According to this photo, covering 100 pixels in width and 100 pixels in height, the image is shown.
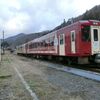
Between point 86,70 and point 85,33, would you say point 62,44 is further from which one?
point 86,70

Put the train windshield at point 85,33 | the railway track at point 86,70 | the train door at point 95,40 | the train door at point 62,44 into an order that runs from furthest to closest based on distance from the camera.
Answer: the train door at point 62,44
the train door at point 95,40
the train windshield at point 85,33
the railway track at point 86,70

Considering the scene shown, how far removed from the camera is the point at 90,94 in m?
9.95

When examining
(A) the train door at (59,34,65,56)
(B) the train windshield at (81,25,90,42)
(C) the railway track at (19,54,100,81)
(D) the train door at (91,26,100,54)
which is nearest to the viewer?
(C) the railway track at (19,54,100,81)

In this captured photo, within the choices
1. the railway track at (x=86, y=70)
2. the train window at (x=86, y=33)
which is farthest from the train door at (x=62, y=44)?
the train window at (x=86, y=33)

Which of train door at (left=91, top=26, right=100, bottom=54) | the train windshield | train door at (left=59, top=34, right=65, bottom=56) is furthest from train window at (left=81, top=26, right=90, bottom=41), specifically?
train door at (left=59, top=34, right=65, bottom=56)

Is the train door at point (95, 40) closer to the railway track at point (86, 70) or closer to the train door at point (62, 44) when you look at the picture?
the railway track at point (86, 70)

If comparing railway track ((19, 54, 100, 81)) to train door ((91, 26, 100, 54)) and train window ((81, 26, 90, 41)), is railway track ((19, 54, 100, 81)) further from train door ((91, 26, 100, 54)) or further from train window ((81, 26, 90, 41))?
train window ((81, 26, 90, 41))

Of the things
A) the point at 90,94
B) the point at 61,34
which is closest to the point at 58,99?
the point at 90,94

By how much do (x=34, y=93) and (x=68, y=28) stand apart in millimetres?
13990

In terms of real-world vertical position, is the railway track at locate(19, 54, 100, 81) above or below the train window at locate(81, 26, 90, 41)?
below

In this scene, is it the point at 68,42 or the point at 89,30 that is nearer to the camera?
the point at 89,30

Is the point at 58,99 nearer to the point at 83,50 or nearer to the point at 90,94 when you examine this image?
the point at 90,94

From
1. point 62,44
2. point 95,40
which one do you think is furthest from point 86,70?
point 62,44

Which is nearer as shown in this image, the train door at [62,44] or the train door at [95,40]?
the train door at [95,40]
